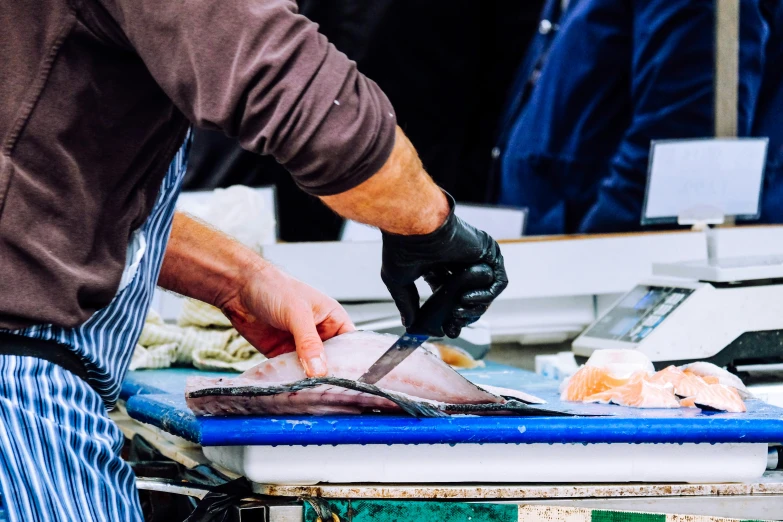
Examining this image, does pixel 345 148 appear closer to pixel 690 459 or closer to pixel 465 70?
pixel 690 459

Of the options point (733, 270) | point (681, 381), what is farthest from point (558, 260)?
point (681, 381)

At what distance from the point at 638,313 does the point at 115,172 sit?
1734mm

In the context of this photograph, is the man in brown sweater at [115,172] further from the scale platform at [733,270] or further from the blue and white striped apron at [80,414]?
the scale platform at [733,270]

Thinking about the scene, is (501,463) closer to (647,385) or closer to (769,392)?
(647,385)

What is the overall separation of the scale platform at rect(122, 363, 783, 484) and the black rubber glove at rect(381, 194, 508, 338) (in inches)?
9.8

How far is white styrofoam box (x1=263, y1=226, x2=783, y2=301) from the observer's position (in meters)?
3.42

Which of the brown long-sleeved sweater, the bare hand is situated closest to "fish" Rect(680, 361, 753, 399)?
the bare hand

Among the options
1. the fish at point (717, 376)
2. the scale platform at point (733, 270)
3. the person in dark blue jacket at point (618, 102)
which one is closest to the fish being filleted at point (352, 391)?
the fish at point (717, 376)

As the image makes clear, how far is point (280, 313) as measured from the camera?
2172 millimetres

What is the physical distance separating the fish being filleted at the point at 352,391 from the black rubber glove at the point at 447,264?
0.10 metres

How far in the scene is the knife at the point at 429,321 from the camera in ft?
6.13

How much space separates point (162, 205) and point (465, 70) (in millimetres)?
4335

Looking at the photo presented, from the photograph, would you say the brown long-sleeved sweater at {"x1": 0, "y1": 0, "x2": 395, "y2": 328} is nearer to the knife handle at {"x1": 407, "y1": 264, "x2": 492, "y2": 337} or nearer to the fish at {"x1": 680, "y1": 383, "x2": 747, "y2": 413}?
the knife handle at {"x1": 407, "y1": 264, "x2": 492, "y2": 337}

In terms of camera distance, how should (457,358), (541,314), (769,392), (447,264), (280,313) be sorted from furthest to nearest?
(541,314) < (457,358) < (769,392) < (280,313) < (447,264)
